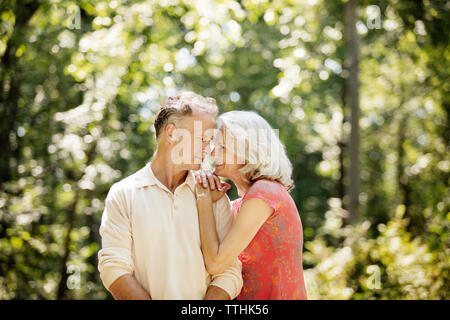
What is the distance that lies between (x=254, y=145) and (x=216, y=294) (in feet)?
2.29

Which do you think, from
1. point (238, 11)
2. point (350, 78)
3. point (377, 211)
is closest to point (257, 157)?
point (238, 11)

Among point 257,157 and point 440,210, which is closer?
point 257,157

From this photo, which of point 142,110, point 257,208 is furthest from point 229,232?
point 142,110

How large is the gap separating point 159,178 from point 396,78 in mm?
11148

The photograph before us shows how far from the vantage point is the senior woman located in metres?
2.21

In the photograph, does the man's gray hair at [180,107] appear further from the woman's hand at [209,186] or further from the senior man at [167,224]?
the woman's hand at [209,186]

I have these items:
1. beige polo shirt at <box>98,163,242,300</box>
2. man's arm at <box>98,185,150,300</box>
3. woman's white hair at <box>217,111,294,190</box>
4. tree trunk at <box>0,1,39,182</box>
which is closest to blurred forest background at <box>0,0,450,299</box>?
tree trunk at <box>0,1,39,182</box>

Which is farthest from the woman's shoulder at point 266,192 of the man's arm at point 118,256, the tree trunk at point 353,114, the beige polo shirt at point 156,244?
the tree trunk at point 353,114

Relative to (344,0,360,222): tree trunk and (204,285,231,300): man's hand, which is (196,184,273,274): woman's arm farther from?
(344,0,360,222): tree trunk

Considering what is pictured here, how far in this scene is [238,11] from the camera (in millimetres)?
4598

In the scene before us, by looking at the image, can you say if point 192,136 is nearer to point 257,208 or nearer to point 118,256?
point 257,208

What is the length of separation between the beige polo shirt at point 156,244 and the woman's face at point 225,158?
260mm

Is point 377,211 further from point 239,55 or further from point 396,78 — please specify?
point 239,55

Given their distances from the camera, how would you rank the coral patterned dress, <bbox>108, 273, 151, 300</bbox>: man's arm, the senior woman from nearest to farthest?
<bbox>108, 273, 151, 300</bbox>: man's arm, the senior woman, the coral patterned dress
